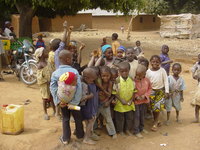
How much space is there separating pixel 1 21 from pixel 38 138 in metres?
16.6

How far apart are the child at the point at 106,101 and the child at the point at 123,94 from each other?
5.9 inches

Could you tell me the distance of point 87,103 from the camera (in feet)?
12.7

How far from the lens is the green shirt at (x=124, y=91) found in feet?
13.9

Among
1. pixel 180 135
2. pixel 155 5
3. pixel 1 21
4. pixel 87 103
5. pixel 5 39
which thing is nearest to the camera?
pixel 87 103

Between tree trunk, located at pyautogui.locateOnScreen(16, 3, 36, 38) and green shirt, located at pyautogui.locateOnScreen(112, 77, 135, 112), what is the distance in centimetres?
727

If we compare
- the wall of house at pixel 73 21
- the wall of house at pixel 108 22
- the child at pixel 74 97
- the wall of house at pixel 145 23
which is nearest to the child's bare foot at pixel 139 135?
the child at pixel 74 97

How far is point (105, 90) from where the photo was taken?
13.5ft

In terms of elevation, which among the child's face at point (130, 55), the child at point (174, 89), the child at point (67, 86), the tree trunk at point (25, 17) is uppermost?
the tree trunk at point (25, 17)

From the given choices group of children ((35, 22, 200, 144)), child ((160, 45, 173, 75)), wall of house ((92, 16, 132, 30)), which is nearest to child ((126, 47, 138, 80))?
group of children ((35, 22, 200, 144))

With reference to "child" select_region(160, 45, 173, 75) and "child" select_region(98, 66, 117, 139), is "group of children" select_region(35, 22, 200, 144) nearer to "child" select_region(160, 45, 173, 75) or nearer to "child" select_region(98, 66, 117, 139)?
"child" select_region(98, 66, 117, 139)

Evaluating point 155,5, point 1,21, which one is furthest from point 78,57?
point 155,5

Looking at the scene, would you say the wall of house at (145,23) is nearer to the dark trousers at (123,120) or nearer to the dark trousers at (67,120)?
the dark trousers at (123,120)

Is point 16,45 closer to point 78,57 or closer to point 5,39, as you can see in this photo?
point 5,39

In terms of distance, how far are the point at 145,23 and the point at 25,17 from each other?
2206cm
